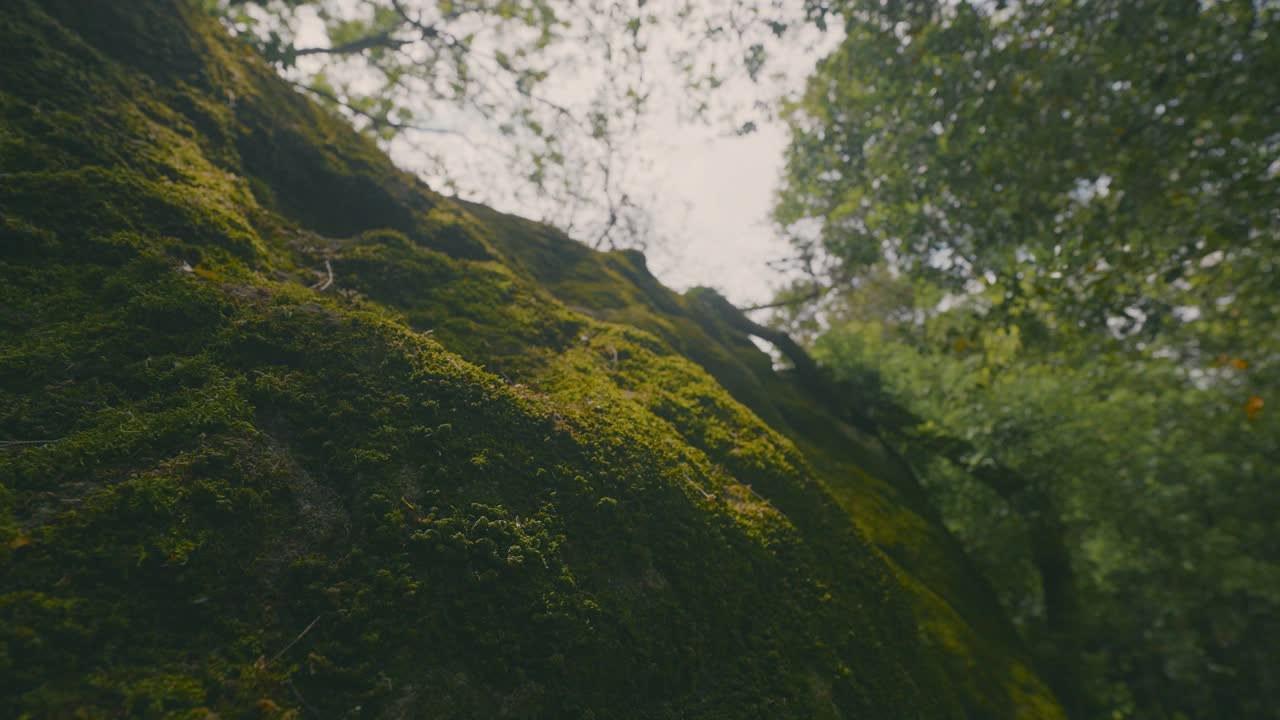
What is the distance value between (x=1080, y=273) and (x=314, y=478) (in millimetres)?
8480

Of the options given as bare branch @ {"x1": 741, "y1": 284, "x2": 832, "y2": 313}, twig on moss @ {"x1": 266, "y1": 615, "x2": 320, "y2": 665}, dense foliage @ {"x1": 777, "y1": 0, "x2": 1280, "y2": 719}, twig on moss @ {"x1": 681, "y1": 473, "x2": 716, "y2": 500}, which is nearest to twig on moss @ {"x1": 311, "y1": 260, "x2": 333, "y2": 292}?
twig on moss @ {"x1": 266, "y1": 615, "x2": 320, "y2": 665}

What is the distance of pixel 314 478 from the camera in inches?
94.8

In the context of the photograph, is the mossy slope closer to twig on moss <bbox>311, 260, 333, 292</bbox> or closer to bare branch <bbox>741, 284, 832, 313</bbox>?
twig on moss <bbox>311, 260, 333, 292</bbox>

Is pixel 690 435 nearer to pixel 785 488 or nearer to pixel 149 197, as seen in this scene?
pixel 785 488

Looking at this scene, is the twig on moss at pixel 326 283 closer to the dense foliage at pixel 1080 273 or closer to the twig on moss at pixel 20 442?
the twig on moss at pixel 20 442

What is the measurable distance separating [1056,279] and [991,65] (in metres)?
2.96

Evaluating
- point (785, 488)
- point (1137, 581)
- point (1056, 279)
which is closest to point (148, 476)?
point (785, 488)

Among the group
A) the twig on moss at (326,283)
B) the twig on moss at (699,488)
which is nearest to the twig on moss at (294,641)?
the twig on moss at (699,488)

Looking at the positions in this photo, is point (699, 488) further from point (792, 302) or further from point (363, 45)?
point (792, 302)

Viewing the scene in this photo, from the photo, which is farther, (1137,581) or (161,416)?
(1137,581)

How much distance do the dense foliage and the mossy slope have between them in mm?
4951

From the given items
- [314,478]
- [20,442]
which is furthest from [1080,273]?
[20,442]

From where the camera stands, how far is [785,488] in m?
4.59

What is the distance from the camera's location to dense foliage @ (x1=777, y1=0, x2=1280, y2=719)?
5.83m
